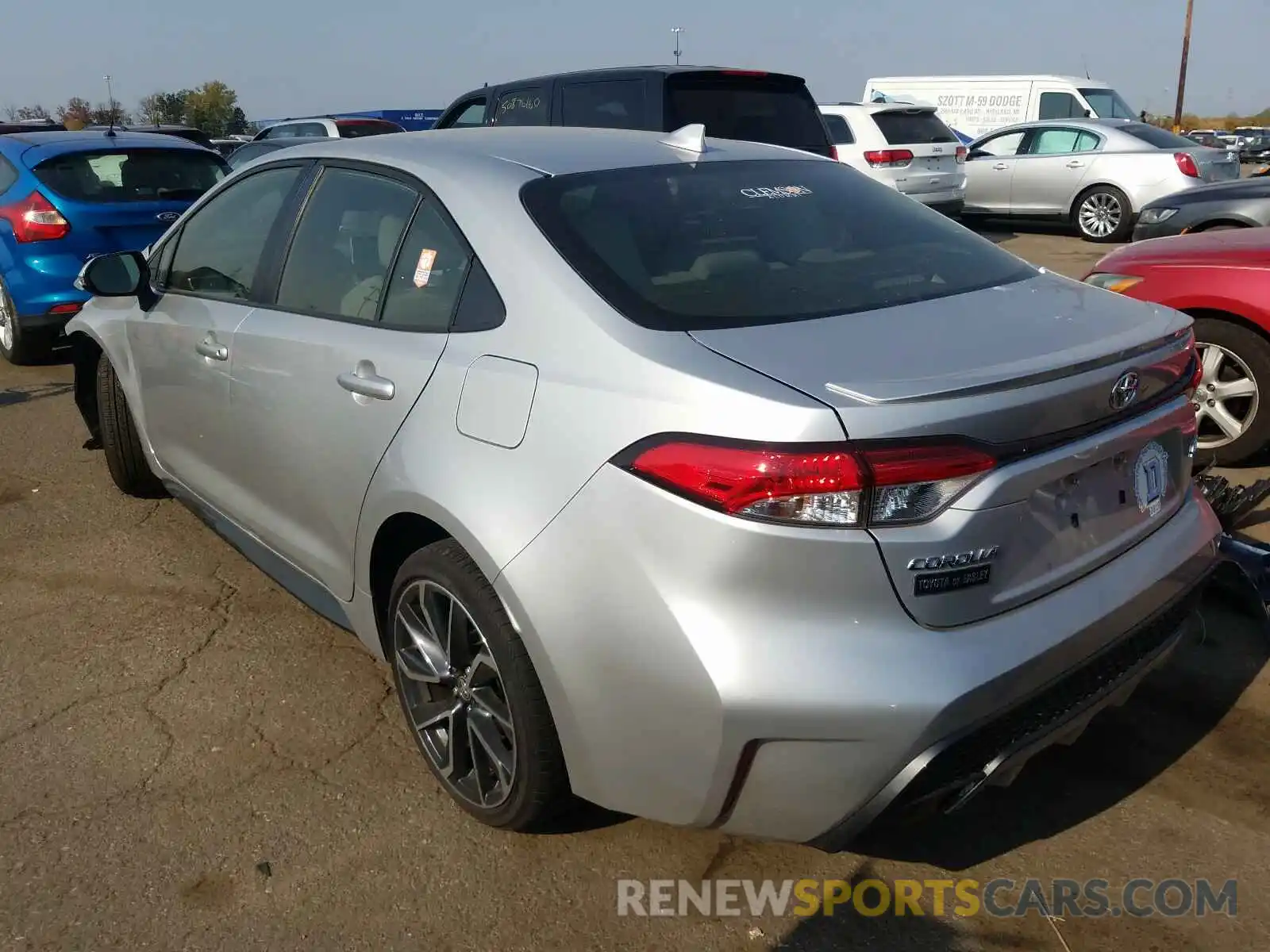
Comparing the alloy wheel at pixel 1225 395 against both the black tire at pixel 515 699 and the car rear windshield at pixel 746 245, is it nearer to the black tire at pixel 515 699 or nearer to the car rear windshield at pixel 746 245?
the car rear windshield at pixel 746 245

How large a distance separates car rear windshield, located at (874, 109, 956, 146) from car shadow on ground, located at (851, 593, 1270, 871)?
9.74 m

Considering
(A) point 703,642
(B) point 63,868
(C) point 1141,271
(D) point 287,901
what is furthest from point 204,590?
(C) point 1141,271

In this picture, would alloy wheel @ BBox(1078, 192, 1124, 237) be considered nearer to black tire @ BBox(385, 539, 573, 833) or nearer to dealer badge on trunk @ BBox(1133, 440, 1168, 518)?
dealer badge on trunk @ BBox(1133, 440, 1168, 518)

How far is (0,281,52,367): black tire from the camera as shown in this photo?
7277 mm

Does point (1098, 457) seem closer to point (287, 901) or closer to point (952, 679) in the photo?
point (952, 679)

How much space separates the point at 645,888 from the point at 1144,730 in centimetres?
150

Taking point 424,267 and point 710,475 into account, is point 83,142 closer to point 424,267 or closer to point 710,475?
point 424,267

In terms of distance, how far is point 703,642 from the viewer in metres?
2.01

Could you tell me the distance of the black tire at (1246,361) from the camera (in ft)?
15.3

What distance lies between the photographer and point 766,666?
78.5 inches

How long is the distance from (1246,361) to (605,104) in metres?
4.82

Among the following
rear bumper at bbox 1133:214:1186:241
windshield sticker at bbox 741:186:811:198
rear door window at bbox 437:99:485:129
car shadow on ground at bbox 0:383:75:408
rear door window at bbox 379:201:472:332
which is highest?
rear door window at bbox 437:99:485:129

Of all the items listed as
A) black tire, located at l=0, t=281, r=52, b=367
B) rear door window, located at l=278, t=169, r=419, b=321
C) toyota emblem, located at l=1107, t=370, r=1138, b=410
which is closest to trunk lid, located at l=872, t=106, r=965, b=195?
black tire, located at l=0, t=281, r=52, b=367

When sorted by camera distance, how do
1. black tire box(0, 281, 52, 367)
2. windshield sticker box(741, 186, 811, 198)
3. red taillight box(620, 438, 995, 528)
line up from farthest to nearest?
1. black tire box(0, 281, 52, 367)
2. windshield sticker box(741, 186, 811, 198)
3. red taillight box(620, 438, 995, 528)
